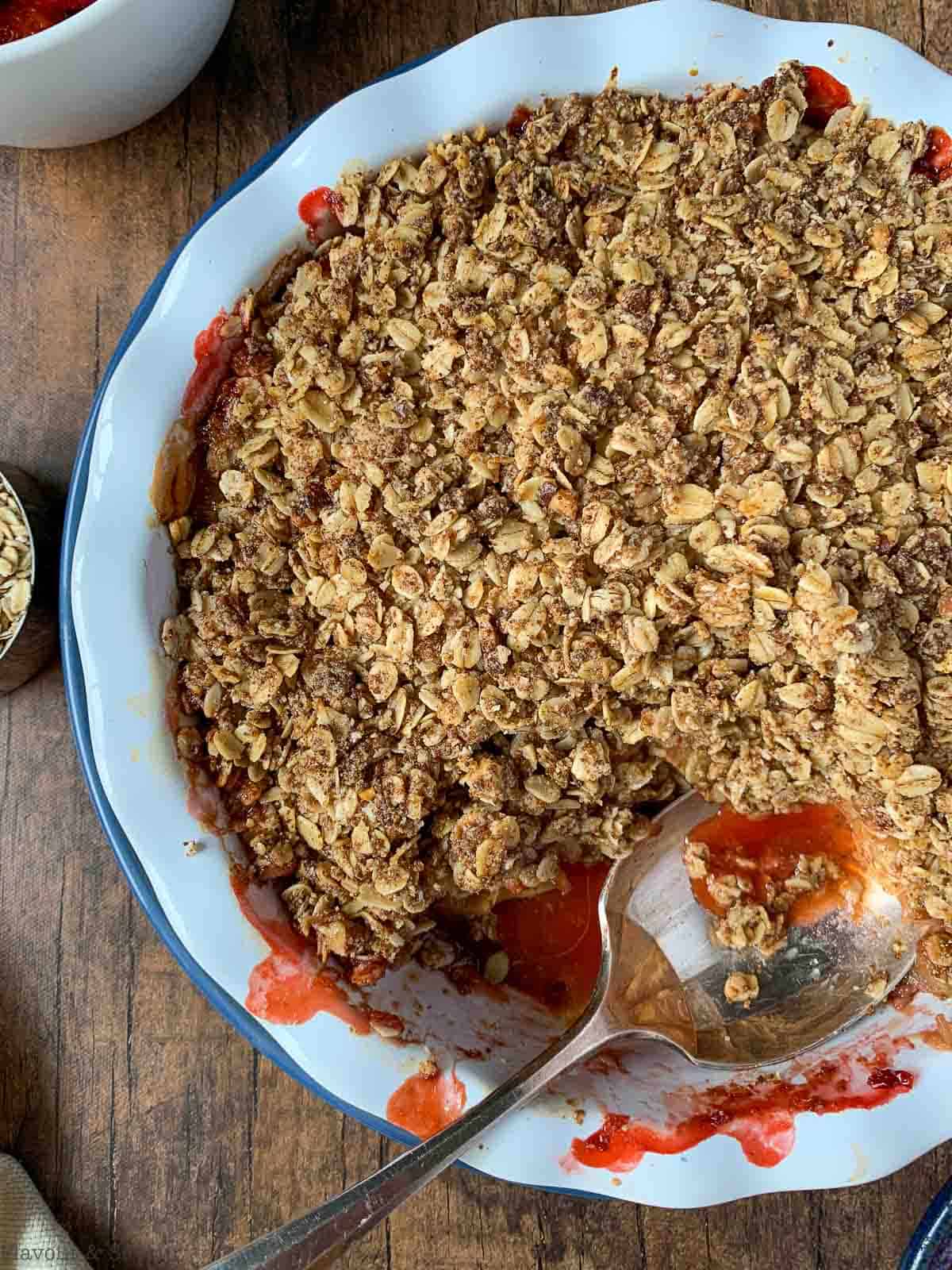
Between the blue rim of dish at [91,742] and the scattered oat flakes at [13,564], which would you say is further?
the scattered oat flakes at [13,564]

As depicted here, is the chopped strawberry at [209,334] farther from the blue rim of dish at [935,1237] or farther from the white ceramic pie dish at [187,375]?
the blue rim of dish at [935,1237]

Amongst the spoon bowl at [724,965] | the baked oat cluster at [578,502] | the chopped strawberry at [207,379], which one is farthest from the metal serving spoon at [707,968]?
the chopped strawberry at [207,379]

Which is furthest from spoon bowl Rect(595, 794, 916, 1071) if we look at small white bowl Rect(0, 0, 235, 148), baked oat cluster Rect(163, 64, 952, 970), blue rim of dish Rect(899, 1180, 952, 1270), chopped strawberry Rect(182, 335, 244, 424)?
small white bowl Rect(0, 0, 235, 148)

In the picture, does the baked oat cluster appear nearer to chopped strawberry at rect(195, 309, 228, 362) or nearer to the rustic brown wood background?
chopped strawberry at rect(195, 309, 228, 362)

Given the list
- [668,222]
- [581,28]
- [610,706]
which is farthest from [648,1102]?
[581,28]

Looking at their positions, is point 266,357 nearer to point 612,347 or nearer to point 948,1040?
point 612,347
